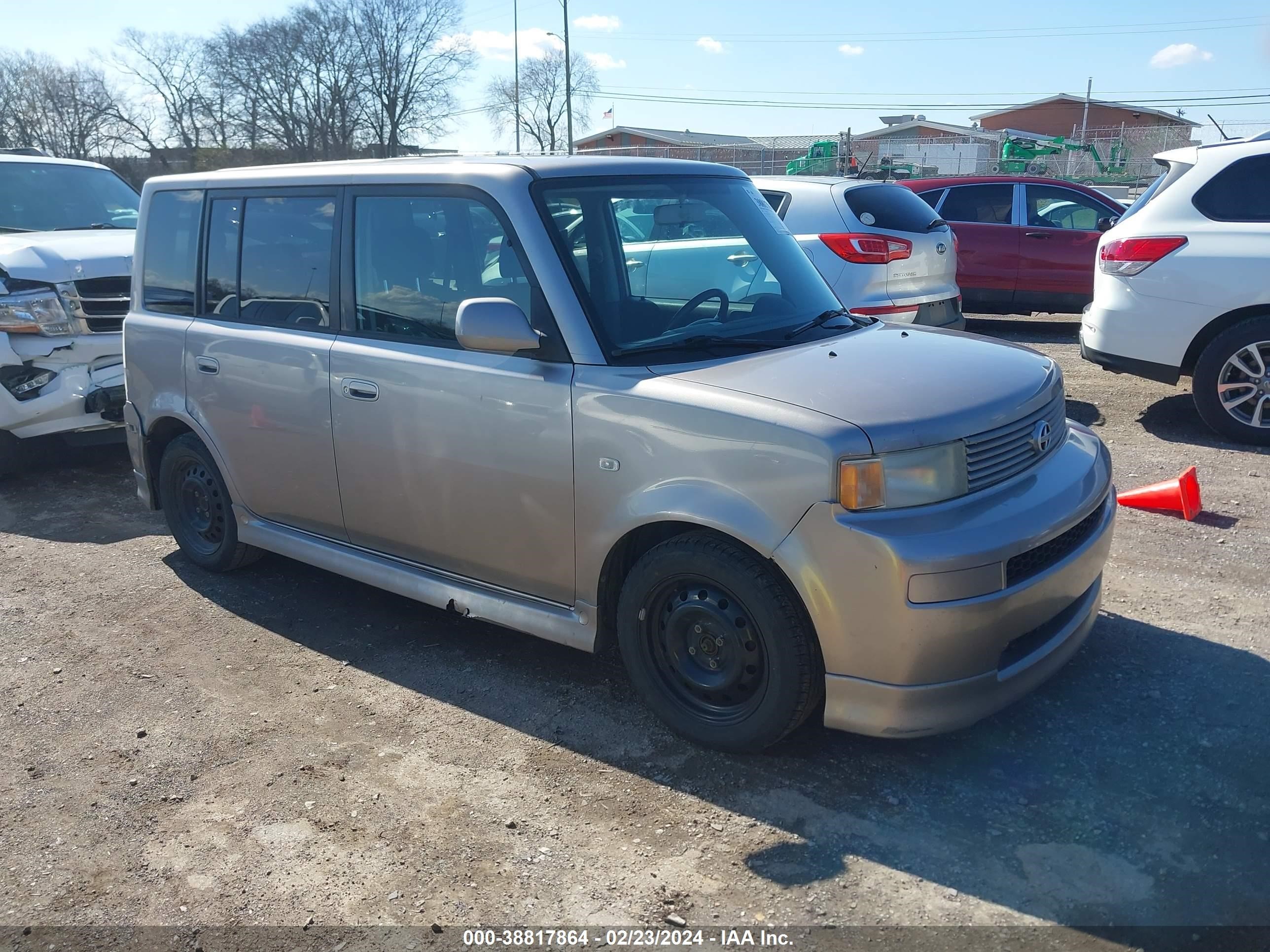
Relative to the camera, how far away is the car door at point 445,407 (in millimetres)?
3705

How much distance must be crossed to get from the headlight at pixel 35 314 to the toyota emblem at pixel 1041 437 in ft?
21.3

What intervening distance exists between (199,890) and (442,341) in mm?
2069

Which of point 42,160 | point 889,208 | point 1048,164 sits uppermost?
point 1048,164

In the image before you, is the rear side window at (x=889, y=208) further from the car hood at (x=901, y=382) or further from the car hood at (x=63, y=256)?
the car hood at (x=63, y=256)

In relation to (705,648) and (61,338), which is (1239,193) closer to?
(705,648)

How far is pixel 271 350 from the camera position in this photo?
15.0ft

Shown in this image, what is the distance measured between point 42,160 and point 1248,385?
975cm

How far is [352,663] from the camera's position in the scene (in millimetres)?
4422

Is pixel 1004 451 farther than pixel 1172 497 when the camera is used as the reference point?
No

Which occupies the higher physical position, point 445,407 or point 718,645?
point 445,407

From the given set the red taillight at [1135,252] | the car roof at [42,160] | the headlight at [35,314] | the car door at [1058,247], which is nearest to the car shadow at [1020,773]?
the red taillight at [1135,252]

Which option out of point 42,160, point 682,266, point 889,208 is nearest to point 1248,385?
point 889,208

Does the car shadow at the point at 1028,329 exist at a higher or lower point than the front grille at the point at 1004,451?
lower

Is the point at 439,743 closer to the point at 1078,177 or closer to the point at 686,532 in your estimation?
the point at 686,532
